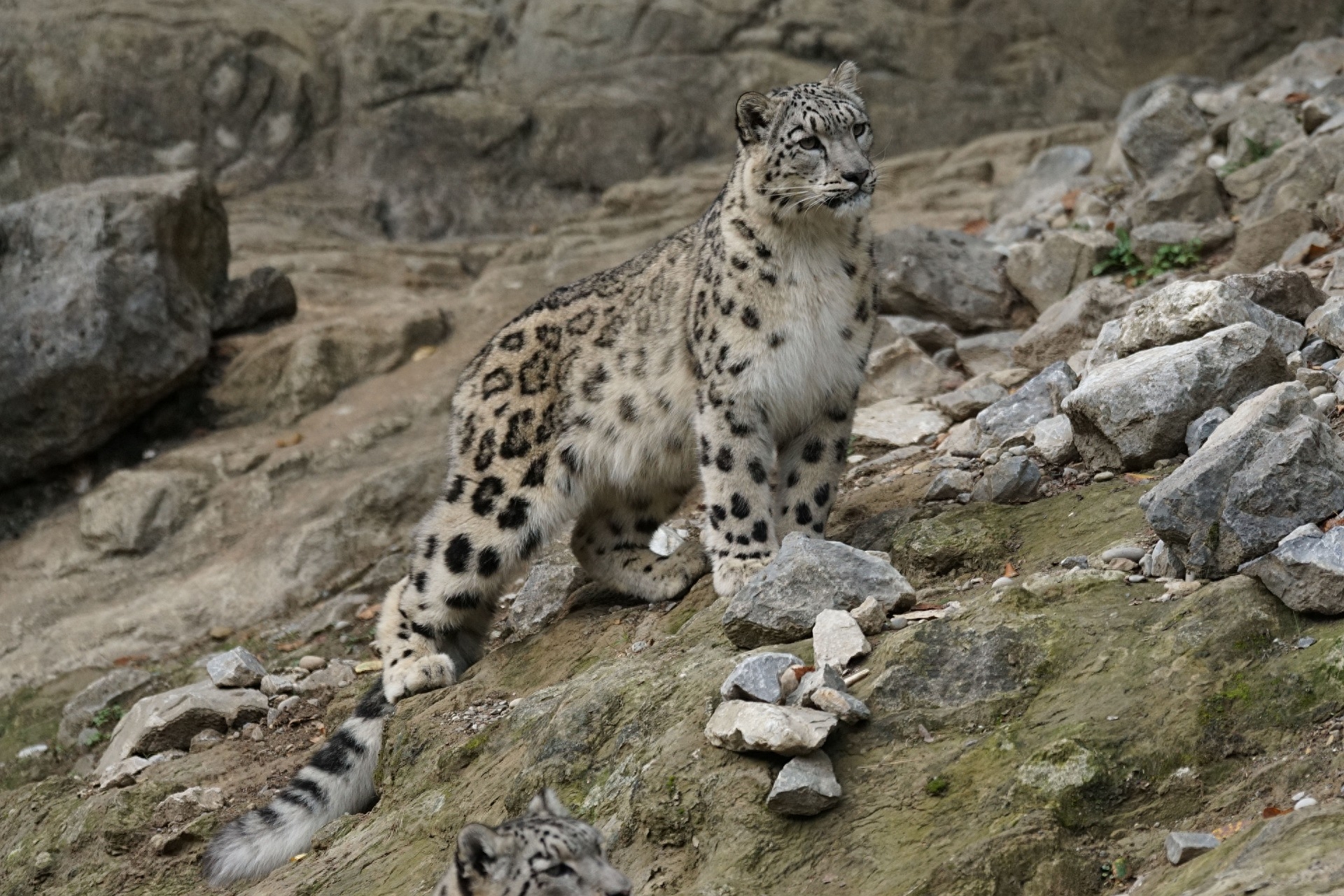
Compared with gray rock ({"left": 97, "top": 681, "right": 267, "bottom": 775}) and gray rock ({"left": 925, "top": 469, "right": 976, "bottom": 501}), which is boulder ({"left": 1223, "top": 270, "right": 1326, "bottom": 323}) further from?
gray rock ({"left": 97, "top": 681, "right": 267, "bottom": 775})

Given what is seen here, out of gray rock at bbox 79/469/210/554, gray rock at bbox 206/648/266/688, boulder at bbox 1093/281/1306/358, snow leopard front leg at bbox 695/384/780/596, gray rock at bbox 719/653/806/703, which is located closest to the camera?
gray rock at bbox 719/653/806/703

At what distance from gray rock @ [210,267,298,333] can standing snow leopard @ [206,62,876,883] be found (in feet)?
17.4

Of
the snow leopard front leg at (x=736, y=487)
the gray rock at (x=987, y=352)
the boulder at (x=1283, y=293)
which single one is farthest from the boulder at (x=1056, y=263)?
the snow leopard front leg at (x=736, y=487)

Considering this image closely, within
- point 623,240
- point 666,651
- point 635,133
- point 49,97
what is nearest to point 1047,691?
point 666,651

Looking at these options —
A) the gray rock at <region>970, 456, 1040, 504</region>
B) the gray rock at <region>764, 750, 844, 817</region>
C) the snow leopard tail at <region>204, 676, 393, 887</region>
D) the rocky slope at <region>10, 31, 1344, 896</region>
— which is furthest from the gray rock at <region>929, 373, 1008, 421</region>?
the gray rock at <region>764, 750, 844, 817</region>

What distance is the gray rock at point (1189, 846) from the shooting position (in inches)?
136

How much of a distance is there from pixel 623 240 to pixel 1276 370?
8171mm

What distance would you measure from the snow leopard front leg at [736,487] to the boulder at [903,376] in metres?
2.61

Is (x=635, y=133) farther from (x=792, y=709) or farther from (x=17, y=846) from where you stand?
(x=792, y=709)

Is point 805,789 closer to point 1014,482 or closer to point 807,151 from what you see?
point 1014,482

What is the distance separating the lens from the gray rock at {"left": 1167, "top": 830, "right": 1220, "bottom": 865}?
3447 millimetres

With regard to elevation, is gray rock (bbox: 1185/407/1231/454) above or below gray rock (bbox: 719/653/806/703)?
above

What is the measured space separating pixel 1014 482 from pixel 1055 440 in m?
0.37

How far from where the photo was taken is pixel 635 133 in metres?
14.5
